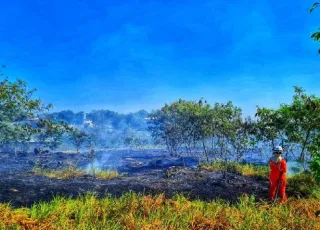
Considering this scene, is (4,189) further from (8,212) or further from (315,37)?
(315,37)

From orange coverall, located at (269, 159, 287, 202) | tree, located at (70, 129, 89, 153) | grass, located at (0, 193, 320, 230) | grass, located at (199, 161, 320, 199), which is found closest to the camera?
grass, located at (0, 193, 320, 230)

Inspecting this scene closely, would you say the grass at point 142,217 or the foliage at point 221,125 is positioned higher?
the foliage at point 221,125

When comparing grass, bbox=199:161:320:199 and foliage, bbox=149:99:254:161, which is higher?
foliage, bbox=149:99:254:161

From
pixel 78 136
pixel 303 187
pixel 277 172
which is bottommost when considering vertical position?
pixel 303 187

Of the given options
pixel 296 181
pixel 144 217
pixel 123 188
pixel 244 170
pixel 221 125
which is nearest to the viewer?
pixel 144 217

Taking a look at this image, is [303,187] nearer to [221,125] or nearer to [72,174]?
[72,174]

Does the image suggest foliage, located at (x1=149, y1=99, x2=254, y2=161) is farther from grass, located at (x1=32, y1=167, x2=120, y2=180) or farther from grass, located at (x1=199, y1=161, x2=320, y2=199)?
grass, located at (x1=32, y1=167, x2=120, y2=180)

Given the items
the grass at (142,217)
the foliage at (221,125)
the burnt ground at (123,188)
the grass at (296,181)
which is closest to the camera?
the grass at (142,217)

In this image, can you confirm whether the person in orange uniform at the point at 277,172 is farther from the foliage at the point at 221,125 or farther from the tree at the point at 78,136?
the tree at the point at 78,136

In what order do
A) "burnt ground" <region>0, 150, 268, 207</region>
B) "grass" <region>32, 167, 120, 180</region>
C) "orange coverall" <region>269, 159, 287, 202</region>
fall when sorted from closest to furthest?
"burnt ground" <region>0, 150, 268, 207</region>
"orange coverall" <region>269, 159, 287, 202</region>
"grass" <region>32, 167, 120, 180</region>

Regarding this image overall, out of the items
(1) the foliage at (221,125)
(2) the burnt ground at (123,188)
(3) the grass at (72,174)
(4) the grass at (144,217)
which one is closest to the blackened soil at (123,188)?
(2) the burnt ground at (123,188)

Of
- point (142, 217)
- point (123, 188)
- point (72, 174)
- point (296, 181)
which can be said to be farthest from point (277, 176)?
point (72, 174)

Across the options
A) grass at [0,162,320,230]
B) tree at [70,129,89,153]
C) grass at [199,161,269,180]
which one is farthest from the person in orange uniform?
tree at [70,129,89,153]

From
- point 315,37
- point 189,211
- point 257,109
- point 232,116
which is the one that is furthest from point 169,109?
point 315,37
